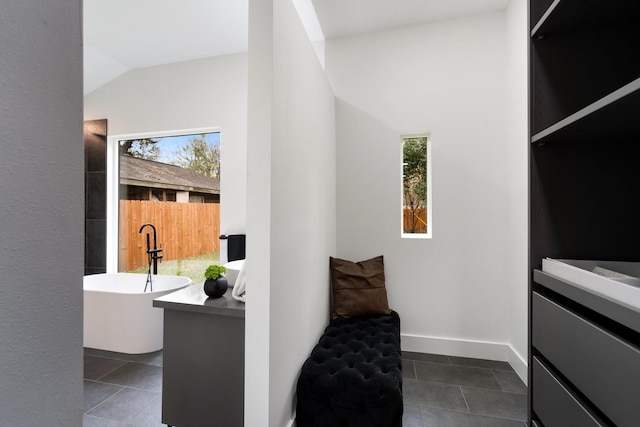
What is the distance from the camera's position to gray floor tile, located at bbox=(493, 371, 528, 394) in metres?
2.19

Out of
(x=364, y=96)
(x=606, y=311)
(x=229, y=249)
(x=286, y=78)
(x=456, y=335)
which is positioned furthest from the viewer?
(x=229, y=249)

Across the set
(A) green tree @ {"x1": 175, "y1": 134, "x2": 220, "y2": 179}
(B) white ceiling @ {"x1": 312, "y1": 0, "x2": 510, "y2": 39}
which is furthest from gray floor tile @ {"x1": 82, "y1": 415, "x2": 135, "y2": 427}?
(B) white ceiling @ {"x1": 312, "y1": 0, "x2": 510, "y2": 39}

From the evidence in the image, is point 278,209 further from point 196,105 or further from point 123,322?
point 196,105

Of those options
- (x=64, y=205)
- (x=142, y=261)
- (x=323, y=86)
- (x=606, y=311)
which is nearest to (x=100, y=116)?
(x=142, y=261)

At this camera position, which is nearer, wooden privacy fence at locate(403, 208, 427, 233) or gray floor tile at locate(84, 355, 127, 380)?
gray floor tile at locate(84, 355, 127, 380)

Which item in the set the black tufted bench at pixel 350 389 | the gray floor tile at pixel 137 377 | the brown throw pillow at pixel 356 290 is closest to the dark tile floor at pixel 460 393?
the black tufted bench at pixel 350 389

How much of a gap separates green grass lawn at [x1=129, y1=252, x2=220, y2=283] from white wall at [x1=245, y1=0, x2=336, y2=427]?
204 cm

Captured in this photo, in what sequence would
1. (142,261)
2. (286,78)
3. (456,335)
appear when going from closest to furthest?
(286,78) → (456,335) → (142,261)

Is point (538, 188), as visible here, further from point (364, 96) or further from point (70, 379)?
point (364, 96)

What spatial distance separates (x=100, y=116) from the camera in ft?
12.6

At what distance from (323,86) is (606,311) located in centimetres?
228

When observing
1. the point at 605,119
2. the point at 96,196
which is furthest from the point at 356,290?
the point at 96,196

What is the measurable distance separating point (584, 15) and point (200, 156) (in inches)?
138

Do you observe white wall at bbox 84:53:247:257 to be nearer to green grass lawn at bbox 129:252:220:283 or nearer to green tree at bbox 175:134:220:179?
green tree at bbox 175:134:220:179
